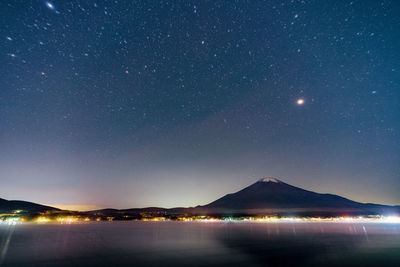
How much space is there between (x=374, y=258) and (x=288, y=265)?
12018 mm

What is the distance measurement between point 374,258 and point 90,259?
3216 cm

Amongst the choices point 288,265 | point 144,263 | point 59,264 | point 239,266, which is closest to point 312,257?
point 288,265

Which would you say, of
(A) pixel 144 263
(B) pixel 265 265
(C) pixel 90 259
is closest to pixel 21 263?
(C) pixel 90 259

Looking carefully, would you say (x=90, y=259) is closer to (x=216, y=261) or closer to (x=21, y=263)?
(x=21, y=263)

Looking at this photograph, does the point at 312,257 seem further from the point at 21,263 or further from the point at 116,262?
the point at 21,263

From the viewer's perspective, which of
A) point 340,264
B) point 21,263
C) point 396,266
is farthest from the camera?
point 21,263

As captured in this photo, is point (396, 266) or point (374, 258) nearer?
point (396, 266)

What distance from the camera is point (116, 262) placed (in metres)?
27.7

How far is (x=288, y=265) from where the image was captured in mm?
25297

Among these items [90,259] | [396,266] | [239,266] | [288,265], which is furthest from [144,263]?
[396,266]

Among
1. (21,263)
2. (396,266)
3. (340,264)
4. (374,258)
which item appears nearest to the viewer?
(396,266)

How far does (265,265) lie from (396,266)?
11.7 m

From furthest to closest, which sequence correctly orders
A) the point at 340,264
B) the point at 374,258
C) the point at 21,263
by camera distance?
the point at 374,258
the point at 21,263
the point at 340,264

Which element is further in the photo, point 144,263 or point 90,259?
point 90,259
